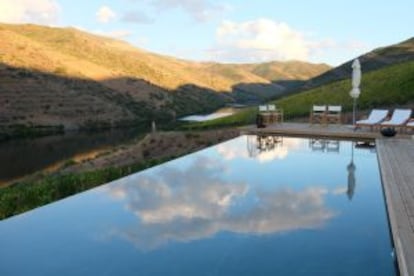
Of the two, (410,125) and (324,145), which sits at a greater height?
(410,125)

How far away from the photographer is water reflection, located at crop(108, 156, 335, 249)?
19.5 ft

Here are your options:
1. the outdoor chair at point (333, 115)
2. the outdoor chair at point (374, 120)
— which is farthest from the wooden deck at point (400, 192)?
the outdoor chair at point (333, 115)

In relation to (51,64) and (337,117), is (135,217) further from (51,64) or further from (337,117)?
(51,64)

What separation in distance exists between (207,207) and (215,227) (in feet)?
3.31

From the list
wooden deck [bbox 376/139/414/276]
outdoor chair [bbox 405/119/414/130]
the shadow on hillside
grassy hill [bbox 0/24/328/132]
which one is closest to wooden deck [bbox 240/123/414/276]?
wooden deck [bbox 376/139/414/276]

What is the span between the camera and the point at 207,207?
7.07 meters

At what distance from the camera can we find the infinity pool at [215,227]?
4.84 m

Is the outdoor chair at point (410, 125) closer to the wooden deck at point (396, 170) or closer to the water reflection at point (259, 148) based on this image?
the wooden deck at point (396, 170)

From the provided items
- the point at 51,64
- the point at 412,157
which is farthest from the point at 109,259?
the point at 51,64

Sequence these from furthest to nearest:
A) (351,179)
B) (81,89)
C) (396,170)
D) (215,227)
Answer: (81,89), (351,179), (396,170), (215,227)

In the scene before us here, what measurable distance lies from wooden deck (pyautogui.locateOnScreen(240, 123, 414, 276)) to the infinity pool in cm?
24

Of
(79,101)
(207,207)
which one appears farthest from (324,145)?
(79,101)

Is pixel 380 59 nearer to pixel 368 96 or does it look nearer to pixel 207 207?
pixel 368 96

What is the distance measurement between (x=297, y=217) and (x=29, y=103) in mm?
45030
